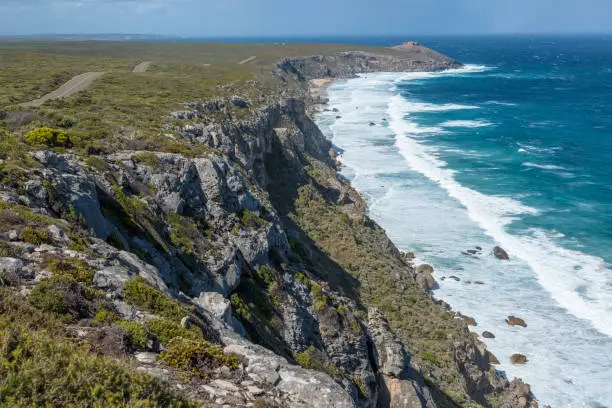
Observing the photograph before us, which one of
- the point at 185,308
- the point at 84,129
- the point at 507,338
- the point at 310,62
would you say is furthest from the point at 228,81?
the point at 310,62

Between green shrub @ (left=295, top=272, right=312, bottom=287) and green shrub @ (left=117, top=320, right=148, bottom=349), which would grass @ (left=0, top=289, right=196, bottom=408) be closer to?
green shrub @ (left=117, top=320, right=148, bottom=349)

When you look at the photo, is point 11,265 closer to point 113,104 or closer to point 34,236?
point 34,236

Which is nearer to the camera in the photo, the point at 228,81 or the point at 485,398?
the point at 485,398

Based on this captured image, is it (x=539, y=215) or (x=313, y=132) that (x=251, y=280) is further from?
(x=313, y=132)

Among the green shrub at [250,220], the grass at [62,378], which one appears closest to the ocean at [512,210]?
the green shrub at [250,220]

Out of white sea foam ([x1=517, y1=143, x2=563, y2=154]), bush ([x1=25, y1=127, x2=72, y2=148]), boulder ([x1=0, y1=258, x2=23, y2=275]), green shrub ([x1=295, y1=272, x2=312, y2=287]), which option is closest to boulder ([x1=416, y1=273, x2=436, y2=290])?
green shrub ([x1=295, y1=272, x2=312, y2=287])

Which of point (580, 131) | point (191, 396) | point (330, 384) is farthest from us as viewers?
point (580, 131)
